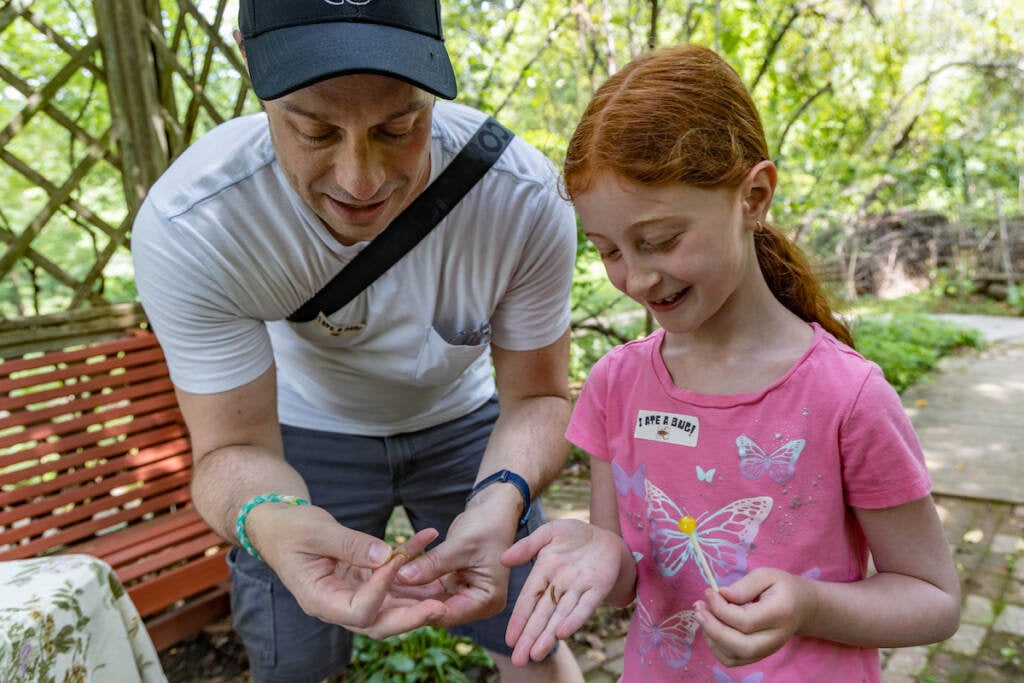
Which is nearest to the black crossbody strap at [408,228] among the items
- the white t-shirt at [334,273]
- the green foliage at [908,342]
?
the white t-shirt at [334,273]

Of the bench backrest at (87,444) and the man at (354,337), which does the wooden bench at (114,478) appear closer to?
the bench backrest at (87,444)

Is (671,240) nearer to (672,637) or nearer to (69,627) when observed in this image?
(672,637)

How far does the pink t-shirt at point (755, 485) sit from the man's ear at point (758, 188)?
232 mm

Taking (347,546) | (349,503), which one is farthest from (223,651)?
(347,546)

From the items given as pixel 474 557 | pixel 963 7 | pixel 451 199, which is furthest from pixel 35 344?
pixel 963 7

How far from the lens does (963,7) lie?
10.5m

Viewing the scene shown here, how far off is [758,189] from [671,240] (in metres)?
0.20

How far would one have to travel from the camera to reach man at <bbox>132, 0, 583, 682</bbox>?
140cm

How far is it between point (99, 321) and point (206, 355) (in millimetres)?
1668

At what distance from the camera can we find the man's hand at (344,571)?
1.37 metres

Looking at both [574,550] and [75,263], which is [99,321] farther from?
[75,263]

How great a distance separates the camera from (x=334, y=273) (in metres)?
1.77

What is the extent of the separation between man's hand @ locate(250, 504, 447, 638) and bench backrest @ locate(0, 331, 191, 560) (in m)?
1.75

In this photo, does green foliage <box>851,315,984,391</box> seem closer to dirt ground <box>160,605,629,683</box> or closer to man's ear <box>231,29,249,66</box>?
dirt ground <box>160,605,629,683</box>
